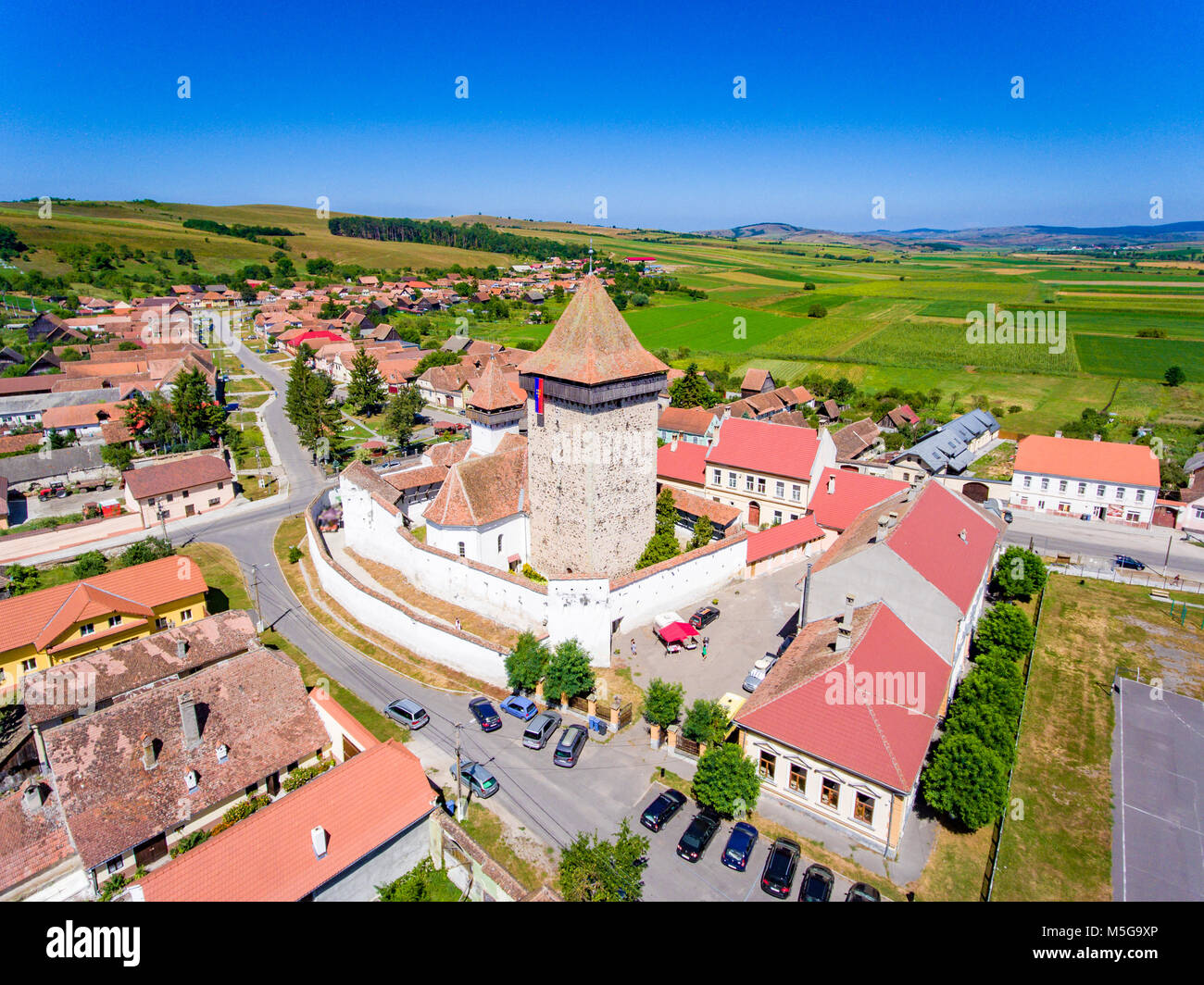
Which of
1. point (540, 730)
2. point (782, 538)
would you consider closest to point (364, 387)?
point (782, 538)

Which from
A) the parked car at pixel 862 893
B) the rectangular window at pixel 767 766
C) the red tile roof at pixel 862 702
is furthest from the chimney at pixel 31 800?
the parked car at pixel 862 893

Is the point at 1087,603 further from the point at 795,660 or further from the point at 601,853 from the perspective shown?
the point at 601,853

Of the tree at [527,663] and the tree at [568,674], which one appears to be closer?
the tree at [568,674]

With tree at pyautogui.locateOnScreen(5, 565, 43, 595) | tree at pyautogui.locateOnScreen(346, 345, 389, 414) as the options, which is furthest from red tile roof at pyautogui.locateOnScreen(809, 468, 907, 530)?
tree at pyautogui.locateOnScreen(346, 345, 389, 414)

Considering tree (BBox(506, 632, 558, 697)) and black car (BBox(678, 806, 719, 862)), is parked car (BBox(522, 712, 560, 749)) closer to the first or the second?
tree (BBox(506, 632, 558, 697))

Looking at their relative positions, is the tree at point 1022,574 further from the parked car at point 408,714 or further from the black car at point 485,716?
the parked car at point 408,714

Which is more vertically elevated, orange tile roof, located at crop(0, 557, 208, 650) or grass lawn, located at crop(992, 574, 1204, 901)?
orange tile roof, located at crop(0, 557, 208, 650)
